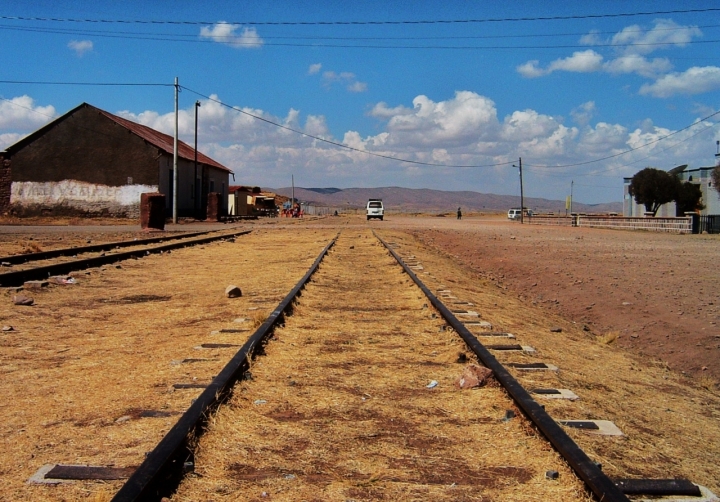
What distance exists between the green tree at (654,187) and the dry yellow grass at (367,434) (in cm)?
7856

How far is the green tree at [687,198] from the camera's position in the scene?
79.6m

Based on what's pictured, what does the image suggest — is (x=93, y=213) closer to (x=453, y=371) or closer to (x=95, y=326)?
(x=95, y=326)

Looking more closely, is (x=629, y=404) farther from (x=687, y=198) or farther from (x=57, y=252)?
(x=687, y=198)

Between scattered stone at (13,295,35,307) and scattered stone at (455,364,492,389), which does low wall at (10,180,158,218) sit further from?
scattered stone at (455,364,492,389)

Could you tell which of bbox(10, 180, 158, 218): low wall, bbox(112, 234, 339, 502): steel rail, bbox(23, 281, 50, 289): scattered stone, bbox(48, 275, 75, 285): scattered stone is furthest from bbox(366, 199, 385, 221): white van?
bbox(112, 234, 339, 502): steel rail

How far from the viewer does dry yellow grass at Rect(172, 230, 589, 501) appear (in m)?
3.57

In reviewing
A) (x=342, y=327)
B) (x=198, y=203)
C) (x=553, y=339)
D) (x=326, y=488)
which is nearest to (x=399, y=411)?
(x=326, y=488)

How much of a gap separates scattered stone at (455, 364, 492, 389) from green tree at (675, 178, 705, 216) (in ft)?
266

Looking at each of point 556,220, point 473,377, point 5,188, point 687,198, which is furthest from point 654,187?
point 473,377

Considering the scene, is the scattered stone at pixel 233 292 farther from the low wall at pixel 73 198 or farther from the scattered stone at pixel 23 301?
the low wall at pixel 73 198

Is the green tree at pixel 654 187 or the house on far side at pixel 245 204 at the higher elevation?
the green tree at pixel 654 187

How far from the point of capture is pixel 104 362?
20.9 feet

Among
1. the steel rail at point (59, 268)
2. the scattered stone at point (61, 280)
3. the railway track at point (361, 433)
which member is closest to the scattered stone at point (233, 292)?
the scattered stone at point (61, 280)

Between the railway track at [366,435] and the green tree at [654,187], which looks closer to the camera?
the railway track at [366,435]
